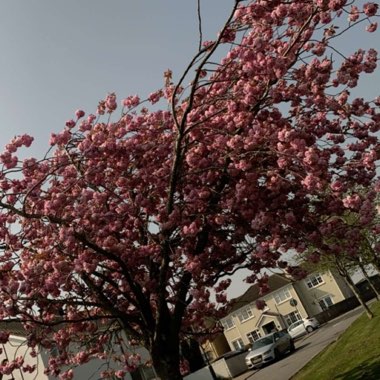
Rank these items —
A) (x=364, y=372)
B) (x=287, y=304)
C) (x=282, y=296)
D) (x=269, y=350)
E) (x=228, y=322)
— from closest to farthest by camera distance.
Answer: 1. (x=364, y=372)
2. (x=269, y=350)
3. (x=287, y=304)
4. (x=282, y=296)
5. (x=228, y=322)

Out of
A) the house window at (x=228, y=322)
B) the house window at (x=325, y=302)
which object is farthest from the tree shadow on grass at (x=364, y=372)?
the house window at (x=228, y=322)

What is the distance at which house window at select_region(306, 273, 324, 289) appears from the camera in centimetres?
5803

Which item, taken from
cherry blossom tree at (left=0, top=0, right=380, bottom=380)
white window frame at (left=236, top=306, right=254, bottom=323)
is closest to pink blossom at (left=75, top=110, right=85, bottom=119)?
cherry blossom tree at (left=0, top=0, right=380, bottom=380)

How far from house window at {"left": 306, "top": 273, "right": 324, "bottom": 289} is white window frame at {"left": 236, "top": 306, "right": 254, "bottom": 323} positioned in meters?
8.71

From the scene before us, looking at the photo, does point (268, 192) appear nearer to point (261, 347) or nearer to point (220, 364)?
point (261, 347)

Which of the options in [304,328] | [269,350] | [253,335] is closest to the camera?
[269,350]

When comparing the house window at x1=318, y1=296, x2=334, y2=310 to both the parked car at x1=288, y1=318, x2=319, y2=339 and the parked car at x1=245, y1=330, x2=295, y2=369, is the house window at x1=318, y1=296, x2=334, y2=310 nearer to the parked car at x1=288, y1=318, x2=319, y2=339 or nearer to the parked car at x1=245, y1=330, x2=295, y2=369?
the parked car at x1=288, y1=318, x2=319, y2=339

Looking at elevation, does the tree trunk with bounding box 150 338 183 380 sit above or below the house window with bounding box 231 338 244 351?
above

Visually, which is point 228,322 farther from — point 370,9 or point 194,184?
point 370,9

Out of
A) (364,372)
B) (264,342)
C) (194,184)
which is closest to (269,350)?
(264,342)

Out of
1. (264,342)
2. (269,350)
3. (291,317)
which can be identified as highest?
(291,317)

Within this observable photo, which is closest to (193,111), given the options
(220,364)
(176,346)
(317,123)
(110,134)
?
(110,134)

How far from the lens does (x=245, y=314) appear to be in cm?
6047

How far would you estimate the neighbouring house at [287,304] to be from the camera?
56.3 meters
